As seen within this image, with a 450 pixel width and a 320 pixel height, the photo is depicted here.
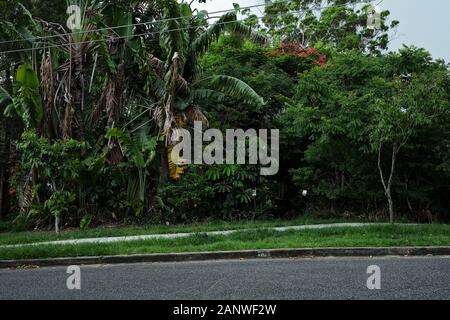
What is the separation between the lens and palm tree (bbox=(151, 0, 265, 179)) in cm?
1538

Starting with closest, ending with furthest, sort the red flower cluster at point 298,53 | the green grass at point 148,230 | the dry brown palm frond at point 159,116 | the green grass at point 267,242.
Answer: the green grass at point 267,242, the green grass at point 148,230, the dry brown palm frond at point 159,116, the red flower cluster at point 298,53

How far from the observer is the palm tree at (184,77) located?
15375mm

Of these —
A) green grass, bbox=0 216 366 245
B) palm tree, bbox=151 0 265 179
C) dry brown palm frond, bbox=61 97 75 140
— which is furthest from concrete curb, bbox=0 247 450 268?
dry brown palm frond, bbox=61 97 75 140

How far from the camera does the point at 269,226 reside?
13516 millimetres

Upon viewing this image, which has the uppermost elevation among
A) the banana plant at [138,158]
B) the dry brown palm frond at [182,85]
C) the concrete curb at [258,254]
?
the dry brown palm frond at [182,85]

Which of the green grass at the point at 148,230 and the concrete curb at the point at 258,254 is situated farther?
the green grass at the point at 148,230

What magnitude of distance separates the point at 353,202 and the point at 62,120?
33.3ft

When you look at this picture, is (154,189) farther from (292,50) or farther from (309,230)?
(292,50)

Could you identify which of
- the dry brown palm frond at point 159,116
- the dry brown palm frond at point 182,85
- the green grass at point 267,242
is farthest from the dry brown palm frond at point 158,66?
the green grass at point 267,242

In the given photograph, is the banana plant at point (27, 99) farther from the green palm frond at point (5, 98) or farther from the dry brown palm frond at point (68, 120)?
the dry brown palm frond at point (68, 120)

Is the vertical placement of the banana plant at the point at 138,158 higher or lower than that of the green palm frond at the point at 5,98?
lower

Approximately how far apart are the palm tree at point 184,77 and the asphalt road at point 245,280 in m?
6.69

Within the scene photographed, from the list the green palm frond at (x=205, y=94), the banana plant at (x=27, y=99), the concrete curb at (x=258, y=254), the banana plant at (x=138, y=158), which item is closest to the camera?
the concrete curb at (x=258, y=254)
